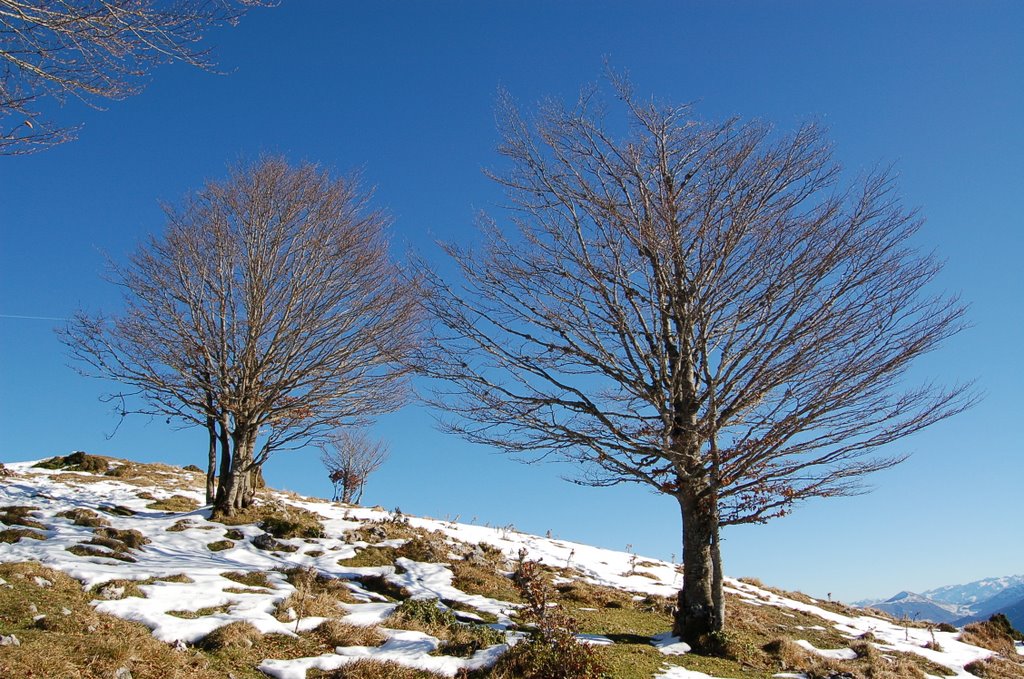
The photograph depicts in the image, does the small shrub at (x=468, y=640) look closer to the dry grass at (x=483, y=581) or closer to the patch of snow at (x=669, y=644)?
the dry grass at (x=483, y=581)

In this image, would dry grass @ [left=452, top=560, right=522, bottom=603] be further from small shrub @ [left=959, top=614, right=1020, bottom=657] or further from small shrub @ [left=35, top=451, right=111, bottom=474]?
small shrub @ [left=35, top=451, right=111, bottom=474]

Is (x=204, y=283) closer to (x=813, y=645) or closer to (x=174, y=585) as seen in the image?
(x=174, y=585)

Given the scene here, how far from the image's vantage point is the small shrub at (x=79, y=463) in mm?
18312

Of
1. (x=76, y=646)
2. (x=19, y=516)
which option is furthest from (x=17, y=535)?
(x=76, y=646)

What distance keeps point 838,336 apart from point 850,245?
1.26m

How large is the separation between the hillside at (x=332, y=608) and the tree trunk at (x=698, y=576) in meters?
0.30

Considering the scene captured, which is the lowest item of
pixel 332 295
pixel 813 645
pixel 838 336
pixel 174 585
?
pixel 813 645

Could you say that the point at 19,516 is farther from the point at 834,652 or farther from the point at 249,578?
the point at 834,652

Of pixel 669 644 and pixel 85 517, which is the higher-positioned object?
pixel 85 517

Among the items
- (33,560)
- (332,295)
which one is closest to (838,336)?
(332,295)

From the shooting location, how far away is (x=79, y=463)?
1861cm

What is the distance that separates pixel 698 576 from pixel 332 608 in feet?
15.8

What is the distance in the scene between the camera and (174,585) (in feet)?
23.2

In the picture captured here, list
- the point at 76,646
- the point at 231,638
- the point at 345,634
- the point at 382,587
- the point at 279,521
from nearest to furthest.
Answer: the point at 76,646 < the point at 231,638 < the point at 345,634 < the point at 382,587 < the point at 279,521
